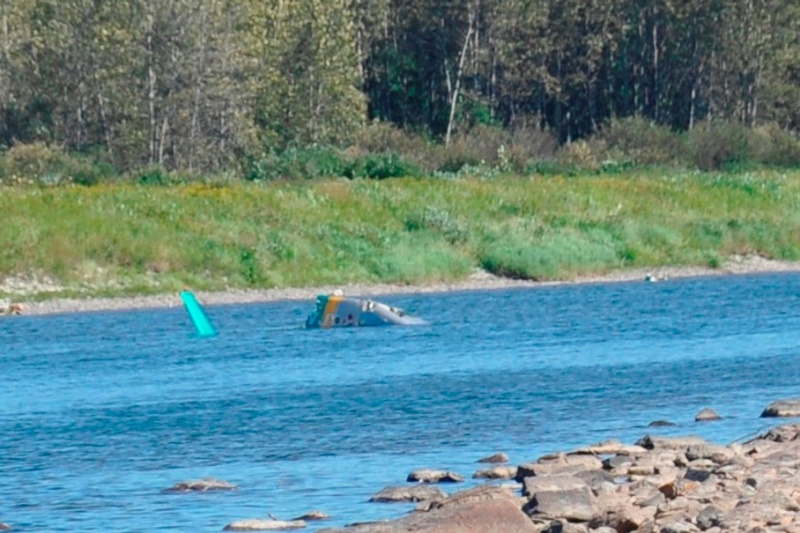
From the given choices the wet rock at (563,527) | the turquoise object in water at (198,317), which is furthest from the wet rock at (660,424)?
the turquoise object in water at (198,317)

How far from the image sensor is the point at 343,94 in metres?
76.2

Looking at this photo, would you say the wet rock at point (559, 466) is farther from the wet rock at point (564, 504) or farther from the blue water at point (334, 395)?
the wet rock at point (564, 504)

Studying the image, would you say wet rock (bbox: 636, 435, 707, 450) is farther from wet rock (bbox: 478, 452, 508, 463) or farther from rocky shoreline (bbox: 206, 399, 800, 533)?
wet rock (bbox: 478, 452, 508, 463)

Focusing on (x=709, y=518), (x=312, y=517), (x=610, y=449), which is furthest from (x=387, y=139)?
(x=709, y=518)

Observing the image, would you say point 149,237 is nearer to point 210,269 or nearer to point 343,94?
point 210,269

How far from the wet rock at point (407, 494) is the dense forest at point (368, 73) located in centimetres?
5103

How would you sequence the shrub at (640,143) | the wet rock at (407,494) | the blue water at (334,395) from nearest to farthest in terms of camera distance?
the wet rock at (407,494) → the blue water at (334,395) → the shrub at (640,143)

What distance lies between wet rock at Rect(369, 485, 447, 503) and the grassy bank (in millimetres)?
30445

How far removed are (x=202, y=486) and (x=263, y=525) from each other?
2807mm

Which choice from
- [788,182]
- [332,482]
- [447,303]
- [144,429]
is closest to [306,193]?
[447,303]

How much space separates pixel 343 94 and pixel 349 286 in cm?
2735

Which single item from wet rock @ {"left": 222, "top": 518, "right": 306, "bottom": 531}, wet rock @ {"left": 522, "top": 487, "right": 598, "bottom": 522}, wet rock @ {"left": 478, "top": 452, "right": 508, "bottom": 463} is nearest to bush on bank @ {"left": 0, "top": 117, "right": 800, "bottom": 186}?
wet rock @ {"left": 478, "top": 452, "right": 508, "bottom": 463}

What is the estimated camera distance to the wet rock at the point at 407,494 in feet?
55.4

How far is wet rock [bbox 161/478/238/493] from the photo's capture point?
1855 cm
